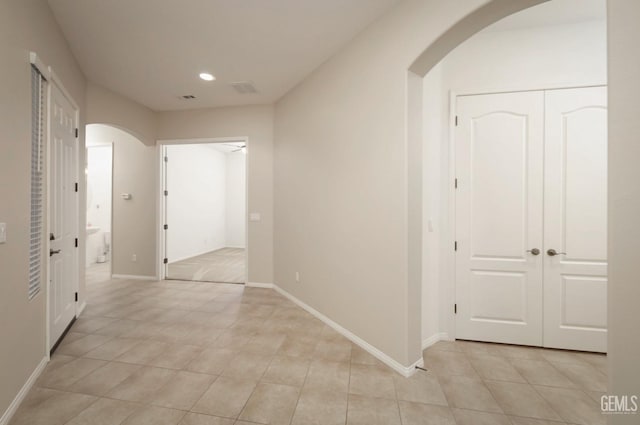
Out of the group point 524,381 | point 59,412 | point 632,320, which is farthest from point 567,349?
point 59,412

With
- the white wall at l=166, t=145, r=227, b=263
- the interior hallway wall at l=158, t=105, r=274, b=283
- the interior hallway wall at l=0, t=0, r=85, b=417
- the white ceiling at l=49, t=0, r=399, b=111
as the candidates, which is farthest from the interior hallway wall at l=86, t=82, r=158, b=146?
the interior hallway wall at l=0, t=0, r=85, b=417

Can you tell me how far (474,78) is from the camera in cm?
278

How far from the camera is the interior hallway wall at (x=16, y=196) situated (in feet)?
5.54

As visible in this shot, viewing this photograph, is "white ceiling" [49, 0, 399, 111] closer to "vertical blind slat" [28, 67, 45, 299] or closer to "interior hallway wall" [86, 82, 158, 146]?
"interior hallway wall" [86, 82, 158, 146]

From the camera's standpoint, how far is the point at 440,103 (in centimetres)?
280

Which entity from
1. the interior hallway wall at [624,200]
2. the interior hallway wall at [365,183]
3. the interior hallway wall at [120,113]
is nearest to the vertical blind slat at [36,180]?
the interior hallway wall at [120,113]

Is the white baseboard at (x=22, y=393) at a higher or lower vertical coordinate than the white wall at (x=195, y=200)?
lower

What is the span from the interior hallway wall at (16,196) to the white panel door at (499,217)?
3.47 m

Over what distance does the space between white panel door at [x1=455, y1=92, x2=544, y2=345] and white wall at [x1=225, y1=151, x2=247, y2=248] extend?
7.25 meters

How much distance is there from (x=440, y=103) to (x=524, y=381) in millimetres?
2501

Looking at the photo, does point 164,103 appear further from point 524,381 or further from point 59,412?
point 524,381

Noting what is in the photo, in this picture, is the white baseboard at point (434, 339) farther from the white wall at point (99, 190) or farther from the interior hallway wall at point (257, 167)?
the white wall at point (99, 190)

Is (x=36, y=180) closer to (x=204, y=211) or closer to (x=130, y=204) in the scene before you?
(x=130, y=204)

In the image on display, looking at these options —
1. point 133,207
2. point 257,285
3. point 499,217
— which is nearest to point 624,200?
point 499,217
